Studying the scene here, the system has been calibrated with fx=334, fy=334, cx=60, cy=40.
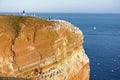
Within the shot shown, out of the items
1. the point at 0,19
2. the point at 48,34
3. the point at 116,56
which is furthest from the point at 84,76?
the point at 116,56

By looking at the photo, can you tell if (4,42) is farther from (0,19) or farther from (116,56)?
(116,56)

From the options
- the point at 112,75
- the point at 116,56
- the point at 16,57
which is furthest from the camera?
the point at 116,56

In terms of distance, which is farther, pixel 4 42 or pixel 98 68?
pixel 98 68

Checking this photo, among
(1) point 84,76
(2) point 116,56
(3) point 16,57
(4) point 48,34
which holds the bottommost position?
(2) point 116,56

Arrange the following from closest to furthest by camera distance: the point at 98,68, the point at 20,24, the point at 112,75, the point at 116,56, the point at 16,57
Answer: the point at 16,57
the point at 20,24
the point at 112,75
the point at 98,68
the point at 116,56

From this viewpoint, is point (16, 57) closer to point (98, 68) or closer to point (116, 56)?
point (98, 68)

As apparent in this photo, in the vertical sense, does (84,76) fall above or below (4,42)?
below
